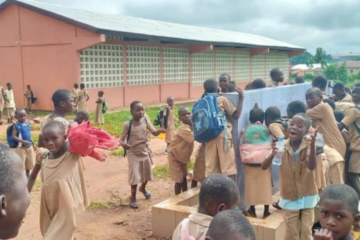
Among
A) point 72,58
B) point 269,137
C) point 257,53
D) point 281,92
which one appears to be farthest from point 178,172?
point 257,53

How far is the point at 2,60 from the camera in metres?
17.3

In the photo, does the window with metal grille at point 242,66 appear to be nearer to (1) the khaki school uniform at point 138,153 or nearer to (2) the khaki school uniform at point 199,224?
(1) the khaki school uniform at point 138,153

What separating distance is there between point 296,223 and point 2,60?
16.4 metres

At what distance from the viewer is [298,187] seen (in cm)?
371

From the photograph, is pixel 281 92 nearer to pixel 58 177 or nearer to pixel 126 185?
pixel 126 185

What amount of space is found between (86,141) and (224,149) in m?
1.69

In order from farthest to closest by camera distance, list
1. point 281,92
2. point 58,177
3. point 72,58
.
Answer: point 72,58, point 281,92, point 58,177

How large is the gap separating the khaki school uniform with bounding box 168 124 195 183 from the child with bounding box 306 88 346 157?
5.08 ft

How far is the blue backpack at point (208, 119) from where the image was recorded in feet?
14.8

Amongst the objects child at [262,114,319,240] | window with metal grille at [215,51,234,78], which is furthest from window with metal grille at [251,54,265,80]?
child at [262,114,319,240]

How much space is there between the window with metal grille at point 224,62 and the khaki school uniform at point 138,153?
18.4 metres

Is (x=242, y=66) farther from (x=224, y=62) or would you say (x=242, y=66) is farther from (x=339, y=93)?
(x=339, y=93)

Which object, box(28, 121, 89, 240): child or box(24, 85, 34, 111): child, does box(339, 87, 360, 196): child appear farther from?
box(24, 85, 34, 111): child

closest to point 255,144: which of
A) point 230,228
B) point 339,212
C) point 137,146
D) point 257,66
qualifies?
point 137,146
